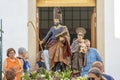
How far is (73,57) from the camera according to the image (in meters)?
13.6

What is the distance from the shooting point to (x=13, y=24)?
15.8m

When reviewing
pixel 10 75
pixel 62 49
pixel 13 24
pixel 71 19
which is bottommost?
pixel 10 75

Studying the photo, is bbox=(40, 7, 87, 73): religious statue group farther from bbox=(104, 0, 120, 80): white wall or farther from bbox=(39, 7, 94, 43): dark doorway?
bbox=(39, 7, 94, 43): dark doorway

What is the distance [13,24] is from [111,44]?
2.43 metres

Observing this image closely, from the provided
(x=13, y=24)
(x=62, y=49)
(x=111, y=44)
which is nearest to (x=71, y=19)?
(x=111, y=44)

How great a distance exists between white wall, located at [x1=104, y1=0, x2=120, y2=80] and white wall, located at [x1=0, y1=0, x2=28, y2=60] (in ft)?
6.47

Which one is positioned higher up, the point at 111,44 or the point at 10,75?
the point at 111,44

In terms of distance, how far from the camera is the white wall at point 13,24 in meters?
15.8

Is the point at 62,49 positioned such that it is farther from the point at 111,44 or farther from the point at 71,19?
the point at 71,19

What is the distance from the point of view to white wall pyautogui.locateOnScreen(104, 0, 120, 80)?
1585cm

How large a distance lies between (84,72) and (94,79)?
3423 millimetres

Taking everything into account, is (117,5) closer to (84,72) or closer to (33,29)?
(33,29)

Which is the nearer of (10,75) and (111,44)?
(10,75)

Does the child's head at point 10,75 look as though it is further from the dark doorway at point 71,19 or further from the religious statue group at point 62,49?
the dark doorway at point 71,19
